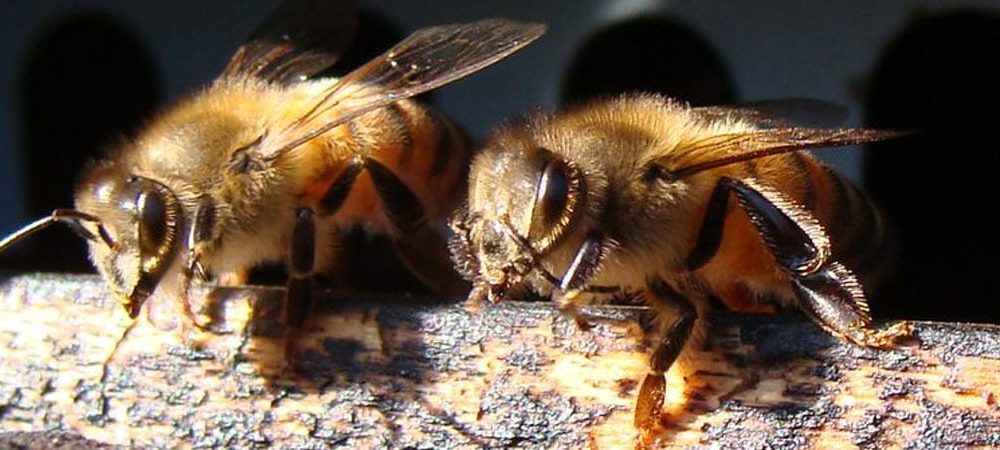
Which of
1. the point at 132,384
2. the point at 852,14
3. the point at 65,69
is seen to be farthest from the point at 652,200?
the point at 65,69

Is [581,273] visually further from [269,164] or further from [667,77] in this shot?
[667,77]

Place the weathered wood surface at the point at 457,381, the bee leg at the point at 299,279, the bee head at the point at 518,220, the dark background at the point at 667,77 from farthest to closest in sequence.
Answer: the dark background at the point at 667,77
the bee leg at the point at 299,279
the bee head at the point at 518,220
the weathered wood surface at the point at 457,381

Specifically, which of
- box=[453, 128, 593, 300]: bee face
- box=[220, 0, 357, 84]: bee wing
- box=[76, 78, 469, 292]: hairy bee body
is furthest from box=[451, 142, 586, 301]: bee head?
box=[220, 0, 357, 84]: bee wing

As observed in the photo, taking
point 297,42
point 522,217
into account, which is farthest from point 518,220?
point 297,42

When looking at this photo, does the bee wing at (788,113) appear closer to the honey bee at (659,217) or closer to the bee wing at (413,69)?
the honey bee at (659,217)

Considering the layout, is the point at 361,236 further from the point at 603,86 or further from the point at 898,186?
the point at 898,186

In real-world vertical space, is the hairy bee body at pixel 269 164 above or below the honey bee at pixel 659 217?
above

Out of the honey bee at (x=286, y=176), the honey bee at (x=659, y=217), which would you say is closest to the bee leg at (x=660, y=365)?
the honey bee at (x=659, y=217)
